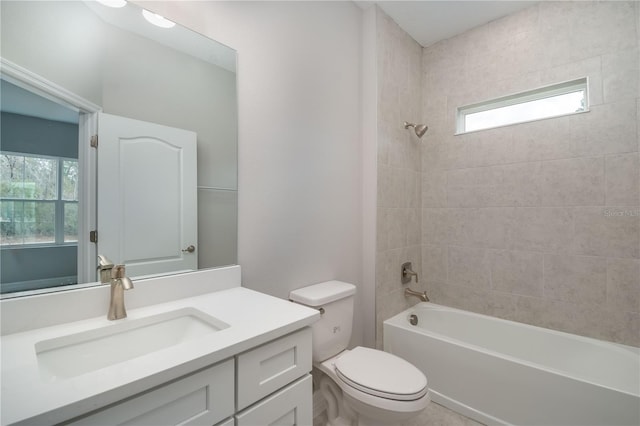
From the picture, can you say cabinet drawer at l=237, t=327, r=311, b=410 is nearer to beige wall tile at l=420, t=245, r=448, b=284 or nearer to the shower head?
beige wall tile at l=420, t=245, r=448, b=284

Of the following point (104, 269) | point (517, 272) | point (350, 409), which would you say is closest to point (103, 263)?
point (104, 269)

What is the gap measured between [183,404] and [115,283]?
0.49 meters

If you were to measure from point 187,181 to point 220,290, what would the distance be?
508mm

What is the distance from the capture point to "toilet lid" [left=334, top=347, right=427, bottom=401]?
4.07ft

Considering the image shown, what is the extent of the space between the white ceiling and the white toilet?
1.99 meters

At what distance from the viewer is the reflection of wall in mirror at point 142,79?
2.92 ft

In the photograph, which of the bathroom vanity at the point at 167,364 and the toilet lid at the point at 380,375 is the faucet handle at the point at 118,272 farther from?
the toilet lid at the point at 380,375

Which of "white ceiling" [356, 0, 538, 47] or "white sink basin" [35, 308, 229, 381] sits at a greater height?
"white ceiling" [356, 0, 538, 47]

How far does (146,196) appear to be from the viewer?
1107 mm

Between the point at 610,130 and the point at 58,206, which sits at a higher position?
the point at 610,130

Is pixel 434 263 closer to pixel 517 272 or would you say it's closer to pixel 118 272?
pixel 517 272

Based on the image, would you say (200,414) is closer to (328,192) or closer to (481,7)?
(328,192)

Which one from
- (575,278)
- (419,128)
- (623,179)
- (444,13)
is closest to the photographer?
(623,179)

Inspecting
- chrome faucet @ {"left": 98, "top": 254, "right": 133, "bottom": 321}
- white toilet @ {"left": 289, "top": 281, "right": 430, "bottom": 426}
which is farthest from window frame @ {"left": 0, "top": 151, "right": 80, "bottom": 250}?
white toilet @ {"left": 289, "top": 281, "right": 430, "bottom": 426}
